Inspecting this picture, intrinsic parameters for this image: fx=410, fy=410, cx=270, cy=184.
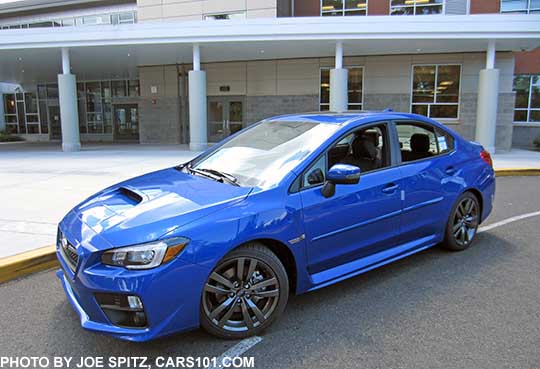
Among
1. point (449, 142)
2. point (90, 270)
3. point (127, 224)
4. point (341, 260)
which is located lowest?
point (341, 260)

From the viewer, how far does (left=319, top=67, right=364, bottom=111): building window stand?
18984 millimetres

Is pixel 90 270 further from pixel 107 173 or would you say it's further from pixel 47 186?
pixel 107 173

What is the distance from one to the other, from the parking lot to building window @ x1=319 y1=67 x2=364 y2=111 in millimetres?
15550

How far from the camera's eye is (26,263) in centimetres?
423

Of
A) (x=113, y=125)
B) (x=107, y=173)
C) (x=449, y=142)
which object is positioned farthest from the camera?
(x=113, y=125)

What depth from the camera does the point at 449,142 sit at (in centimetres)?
471

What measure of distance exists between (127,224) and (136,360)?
0.91m

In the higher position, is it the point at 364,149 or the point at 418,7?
the point at 418,7

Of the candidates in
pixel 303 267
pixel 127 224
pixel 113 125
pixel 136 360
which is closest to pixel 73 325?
pixel 136 360

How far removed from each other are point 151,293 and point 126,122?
79.4 ft

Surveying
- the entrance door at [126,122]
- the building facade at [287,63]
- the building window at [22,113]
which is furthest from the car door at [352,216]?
the building window at [22,113]

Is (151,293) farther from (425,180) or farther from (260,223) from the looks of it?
(425,180)

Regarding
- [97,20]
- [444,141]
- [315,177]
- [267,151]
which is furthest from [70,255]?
[97,20]

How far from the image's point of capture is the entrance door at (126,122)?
81.1 feet
